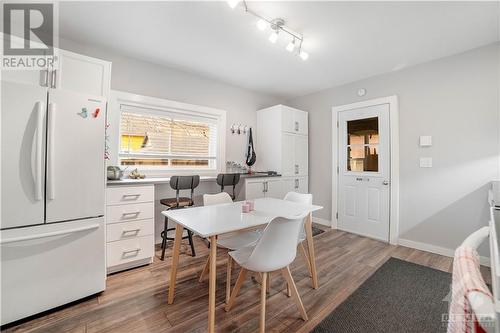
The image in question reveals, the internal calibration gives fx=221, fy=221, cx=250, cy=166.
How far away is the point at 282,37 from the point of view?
98.8 inches

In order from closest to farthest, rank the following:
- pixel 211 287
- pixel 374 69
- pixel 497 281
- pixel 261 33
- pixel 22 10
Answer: pixel 497 281 < pixel 211 287 < pixel 22 10 < pixel 261 33 < pixel 374 69

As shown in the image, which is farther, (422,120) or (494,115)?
(422,120)

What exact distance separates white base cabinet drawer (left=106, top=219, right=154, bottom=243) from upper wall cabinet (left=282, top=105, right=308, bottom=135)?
2738 millimetres

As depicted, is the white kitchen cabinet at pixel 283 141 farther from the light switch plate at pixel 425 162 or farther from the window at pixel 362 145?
the light switch plate at pixel 425 162

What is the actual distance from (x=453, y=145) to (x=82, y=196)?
419cm

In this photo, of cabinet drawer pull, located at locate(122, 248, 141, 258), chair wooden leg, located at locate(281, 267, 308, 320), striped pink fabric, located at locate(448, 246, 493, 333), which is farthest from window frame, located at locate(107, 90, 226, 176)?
striped pink fabric, located at locate(448, 246, 493, 333)

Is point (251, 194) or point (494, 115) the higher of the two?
point (494, 115)

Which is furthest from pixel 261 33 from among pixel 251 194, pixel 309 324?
pixel 309 324

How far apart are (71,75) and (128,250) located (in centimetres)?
184

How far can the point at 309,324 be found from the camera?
1625 mm

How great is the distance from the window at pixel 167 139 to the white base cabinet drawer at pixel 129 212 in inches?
33.0

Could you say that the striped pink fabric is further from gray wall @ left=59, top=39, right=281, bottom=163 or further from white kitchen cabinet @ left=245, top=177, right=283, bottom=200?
gray wall @ left=59, top=39, right=281, bottom=163

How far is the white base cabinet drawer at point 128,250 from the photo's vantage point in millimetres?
2297

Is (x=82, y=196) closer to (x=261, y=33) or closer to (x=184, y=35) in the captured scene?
(x=184, y=35)
